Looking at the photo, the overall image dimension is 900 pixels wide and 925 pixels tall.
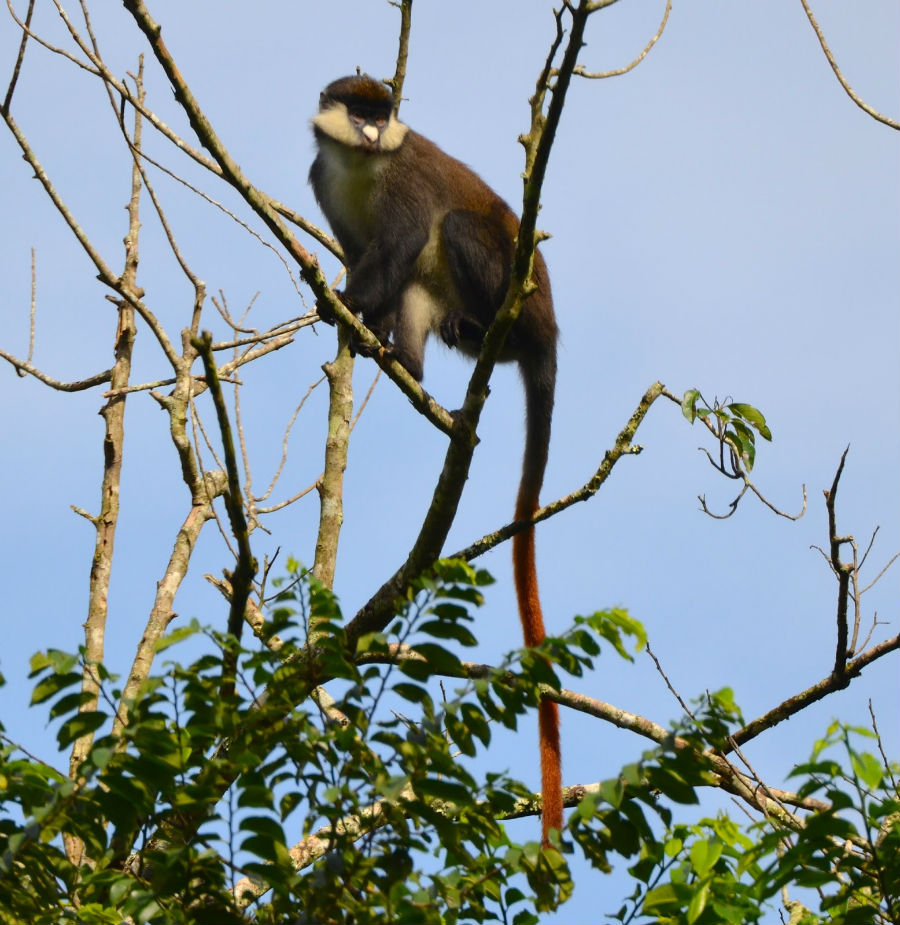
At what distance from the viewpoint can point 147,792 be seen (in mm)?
2025

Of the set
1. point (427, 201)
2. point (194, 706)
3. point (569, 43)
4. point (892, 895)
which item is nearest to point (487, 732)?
point (194, 706)

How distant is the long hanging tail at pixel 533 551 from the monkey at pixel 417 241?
0.04ft

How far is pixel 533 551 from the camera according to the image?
5.16 meters

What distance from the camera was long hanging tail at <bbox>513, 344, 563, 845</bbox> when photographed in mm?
4207

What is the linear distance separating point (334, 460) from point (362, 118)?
7.66ft

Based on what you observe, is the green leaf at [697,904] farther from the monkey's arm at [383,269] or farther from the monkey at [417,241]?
the monkey's arm at [383,269]

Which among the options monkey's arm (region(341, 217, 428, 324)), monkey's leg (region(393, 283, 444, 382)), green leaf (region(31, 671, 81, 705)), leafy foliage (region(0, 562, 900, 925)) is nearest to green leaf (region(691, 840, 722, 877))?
leafy foliage (region(0, 562, 900, 925))

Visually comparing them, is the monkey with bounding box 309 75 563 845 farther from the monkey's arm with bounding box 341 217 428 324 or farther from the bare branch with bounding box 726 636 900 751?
the bare branch with bounding box 726 636 900 751

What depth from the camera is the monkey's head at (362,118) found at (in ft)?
21.3

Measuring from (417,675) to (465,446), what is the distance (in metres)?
2.28

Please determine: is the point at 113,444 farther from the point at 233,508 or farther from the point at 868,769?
the point at 868,769

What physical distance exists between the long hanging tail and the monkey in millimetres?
12

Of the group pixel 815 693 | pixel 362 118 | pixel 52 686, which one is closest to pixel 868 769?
pixel 52 686

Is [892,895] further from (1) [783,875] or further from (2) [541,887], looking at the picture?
(2) [541,887]
